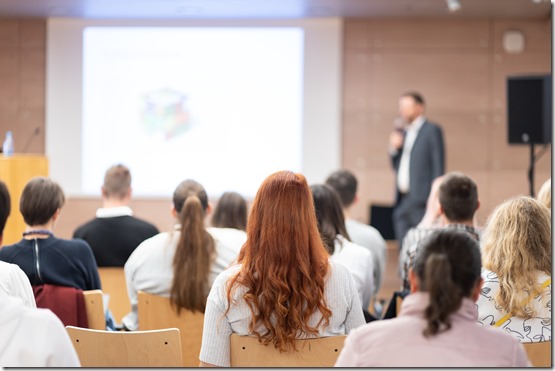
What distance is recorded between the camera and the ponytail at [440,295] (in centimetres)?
170

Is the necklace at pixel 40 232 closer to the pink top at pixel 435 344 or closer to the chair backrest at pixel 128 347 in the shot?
the chair backrest at pixel 128 347

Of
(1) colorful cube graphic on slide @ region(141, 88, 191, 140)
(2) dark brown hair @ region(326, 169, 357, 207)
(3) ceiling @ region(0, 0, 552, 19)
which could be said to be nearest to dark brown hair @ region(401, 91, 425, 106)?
(3) ceiling @ region(0, 0, 552, 19)

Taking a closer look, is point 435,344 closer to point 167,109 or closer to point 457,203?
point 457,203

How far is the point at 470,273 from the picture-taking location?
5.70ft

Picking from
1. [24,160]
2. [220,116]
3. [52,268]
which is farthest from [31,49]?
[52,268]

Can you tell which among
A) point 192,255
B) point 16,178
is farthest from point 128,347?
point 16,178

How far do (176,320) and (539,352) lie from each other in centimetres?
148

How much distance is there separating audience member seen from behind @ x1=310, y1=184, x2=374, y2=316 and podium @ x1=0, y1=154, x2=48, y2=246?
2.30 m

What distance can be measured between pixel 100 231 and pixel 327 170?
4.23m

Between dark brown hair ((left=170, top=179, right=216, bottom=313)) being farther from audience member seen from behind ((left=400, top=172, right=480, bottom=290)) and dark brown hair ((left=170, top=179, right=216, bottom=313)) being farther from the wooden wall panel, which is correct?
the wooden wall panel

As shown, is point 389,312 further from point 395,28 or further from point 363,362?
point 395,28

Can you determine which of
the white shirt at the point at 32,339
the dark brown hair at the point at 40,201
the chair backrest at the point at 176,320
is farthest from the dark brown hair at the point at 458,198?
the white shirt at the point at 32,339

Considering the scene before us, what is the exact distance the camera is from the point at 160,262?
3.43 meters

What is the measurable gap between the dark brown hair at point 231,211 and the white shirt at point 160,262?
0.37 m
